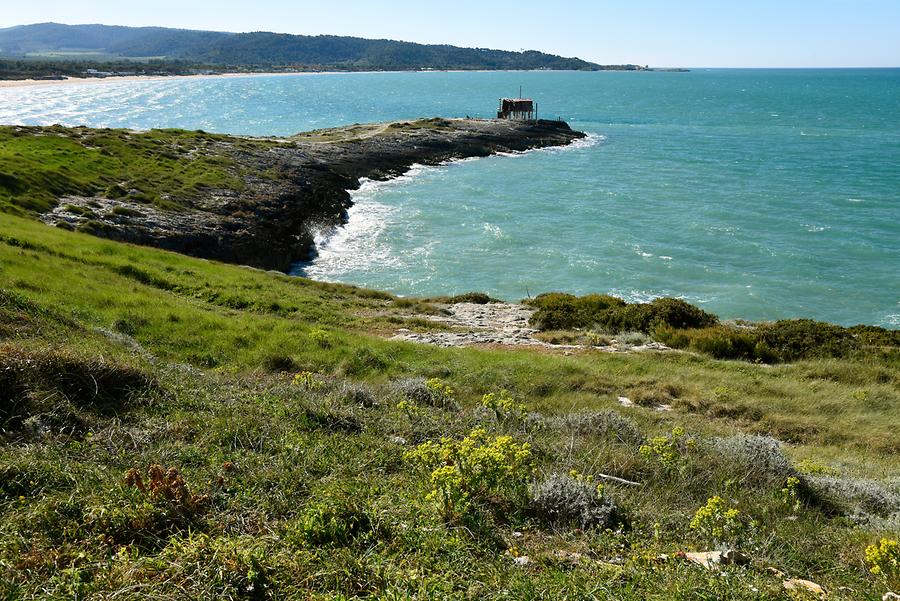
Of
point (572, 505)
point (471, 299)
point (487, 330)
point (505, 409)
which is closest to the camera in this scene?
point (572, 505)

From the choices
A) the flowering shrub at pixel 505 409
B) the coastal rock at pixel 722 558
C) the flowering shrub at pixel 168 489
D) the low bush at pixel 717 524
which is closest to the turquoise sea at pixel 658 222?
the flowering shrub at pixel 505 409

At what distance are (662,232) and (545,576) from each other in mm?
45257

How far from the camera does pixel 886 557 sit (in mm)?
6293

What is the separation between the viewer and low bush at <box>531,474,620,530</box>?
7305mm

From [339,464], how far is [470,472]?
79.4 inches

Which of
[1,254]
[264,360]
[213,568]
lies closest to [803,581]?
[213,568]

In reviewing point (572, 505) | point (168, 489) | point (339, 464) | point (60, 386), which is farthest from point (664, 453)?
point (60, 386)

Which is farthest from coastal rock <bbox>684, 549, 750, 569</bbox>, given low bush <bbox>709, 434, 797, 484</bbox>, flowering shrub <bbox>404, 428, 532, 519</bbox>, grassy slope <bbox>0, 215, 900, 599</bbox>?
low bush <bbox>709, 434, 797, 484</bbox>

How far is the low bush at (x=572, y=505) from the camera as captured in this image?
7305 millimetres

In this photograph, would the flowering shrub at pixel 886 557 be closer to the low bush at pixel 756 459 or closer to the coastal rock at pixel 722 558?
the coastal rock at pixel 722 558

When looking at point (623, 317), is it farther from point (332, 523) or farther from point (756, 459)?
point (332, 523)

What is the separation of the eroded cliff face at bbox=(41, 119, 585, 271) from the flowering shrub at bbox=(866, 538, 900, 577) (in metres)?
33.2

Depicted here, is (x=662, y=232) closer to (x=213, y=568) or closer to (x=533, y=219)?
(x=533, y=219)

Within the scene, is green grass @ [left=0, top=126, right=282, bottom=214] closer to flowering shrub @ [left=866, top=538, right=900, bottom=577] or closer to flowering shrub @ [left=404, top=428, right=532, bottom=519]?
flowering shrub @ [left=404, top=428, right=532, bottom=519]
